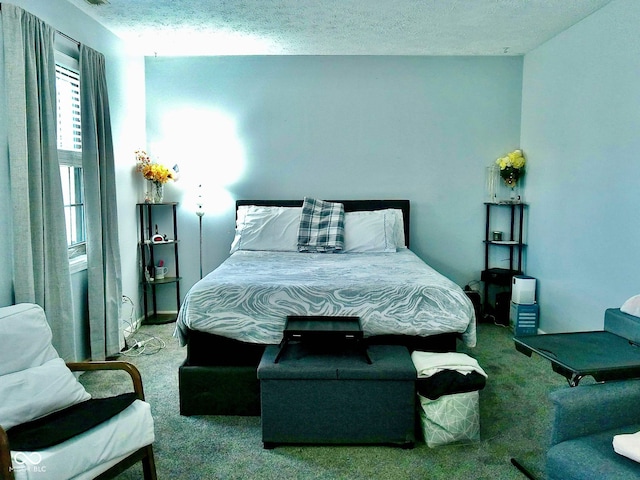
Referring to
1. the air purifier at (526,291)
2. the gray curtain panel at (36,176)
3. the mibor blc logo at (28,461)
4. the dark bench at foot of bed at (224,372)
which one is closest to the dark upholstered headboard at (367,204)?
the air purifier at (526,291)

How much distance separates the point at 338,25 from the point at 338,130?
1184 mm

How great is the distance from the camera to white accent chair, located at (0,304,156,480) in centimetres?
175

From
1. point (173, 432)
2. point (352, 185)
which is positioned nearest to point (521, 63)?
point (352, 185)

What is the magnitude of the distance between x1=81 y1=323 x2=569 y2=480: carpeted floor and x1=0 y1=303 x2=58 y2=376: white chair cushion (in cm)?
69

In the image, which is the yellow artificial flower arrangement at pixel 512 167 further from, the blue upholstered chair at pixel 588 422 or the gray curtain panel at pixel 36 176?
the gray curtain panel at pixel 36 176

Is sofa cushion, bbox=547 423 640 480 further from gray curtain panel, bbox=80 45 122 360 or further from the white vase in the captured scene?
the white vase

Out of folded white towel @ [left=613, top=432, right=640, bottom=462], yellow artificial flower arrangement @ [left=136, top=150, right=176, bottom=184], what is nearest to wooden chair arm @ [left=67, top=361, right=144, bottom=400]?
folded white towel @ [left=613, top=432, right=640, bottom=462]

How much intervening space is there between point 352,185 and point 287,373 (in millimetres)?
2845

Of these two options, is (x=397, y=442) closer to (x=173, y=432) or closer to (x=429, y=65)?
(x=173, y=432)

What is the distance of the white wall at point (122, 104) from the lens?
3402 millimetres

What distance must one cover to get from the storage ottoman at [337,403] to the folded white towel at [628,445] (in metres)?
0.98

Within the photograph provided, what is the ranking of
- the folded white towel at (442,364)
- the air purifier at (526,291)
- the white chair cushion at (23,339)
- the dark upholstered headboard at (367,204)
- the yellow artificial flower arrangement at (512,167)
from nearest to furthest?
1. the white chair cushion at (23,339)
2. the folded white towel at (442,364)
3. the air purifier at (526,291)
4. the yellow artificial flower arrangement at (512,167)
5. the dark upholstered headboard at (367,204)

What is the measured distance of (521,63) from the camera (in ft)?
16.1

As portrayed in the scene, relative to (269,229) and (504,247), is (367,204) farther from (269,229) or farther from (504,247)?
(504,247)
